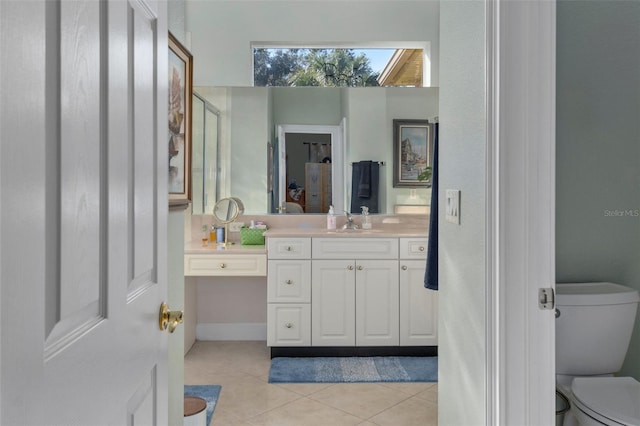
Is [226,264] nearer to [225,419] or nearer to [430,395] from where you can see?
[225,419]

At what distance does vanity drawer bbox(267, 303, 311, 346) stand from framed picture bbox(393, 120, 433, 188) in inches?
50.7

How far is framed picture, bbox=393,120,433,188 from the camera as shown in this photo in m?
3.72

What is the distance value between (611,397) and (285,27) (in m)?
3.17

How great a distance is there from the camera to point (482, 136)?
4.30ft

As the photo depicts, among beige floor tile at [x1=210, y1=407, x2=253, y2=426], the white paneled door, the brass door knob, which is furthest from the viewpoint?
beige floor tile at [x1=210, y1=407, x2=253, y2=426]

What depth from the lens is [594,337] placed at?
1.86m

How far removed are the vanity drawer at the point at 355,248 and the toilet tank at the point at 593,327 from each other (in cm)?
140

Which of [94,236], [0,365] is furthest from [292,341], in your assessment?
[0,365]

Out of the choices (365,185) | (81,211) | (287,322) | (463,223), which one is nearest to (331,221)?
(365,185)

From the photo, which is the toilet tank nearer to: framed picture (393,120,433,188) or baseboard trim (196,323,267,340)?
framed picture (393,120,433,188)

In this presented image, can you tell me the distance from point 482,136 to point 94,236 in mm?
1055

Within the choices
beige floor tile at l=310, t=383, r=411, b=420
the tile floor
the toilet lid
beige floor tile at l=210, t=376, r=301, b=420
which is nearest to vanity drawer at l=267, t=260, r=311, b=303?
the tile floor

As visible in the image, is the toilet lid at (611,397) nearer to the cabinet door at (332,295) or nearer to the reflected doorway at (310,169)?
the cabinet door at (332,295)

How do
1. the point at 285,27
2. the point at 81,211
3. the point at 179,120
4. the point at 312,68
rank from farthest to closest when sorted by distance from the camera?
1. the point at 312,68
2. the point at 285,27
3. the point at 179,120
4. the point at 81,211
